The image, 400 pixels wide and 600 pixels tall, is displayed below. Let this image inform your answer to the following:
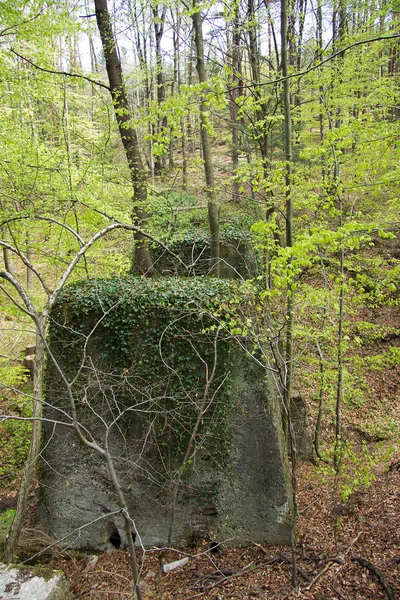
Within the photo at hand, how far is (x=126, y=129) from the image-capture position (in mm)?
7844

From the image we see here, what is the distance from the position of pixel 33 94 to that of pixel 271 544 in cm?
975

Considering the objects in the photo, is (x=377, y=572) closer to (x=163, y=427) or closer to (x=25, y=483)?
(x=163, y=427)

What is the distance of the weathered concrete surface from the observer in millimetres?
3822

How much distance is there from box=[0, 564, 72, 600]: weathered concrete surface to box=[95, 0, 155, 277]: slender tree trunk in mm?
4724

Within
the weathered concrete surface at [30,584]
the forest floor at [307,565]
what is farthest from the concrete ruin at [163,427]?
the weathered concrete surface at [30,584]

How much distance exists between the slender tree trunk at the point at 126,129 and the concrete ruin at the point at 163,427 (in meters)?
1.65

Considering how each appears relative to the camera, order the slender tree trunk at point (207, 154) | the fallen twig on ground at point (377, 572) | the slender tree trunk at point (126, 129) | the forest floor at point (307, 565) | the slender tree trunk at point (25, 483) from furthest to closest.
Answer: the slender tree trunk at point (126, 129)
the slender tree trunk at point (207, 154)
the slender tree trunk at point (25, 483)
the forest floor at point (307, 565)
the fallen twig on ground at point (377, 572)

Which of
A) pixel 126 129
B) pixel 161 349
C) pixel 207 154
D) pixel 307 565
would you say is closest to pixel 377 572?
pixel 307 565

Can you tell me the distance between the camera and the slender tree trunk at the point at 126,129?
7.64 m

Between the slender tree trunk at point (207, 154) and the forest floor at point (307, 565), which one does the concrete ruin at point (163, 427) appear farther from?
the slender tree trunk at point (207, 154)

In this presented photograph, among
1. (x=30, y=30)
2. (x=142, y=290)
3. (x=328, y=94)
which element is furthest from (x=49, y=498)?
(x=328, y=94)

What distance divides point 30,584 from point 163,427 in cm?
258

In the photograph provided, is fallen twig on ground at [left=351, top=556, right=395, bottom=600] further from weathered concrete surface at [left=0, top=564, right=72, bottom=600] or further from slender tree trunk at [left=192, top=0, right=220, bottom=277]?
slender tree trunk at [left=192, top=0, right=220, bottom=277]

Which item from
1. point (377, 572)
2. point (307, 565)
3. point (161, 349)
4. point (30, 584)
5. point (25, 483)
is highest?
point (161, 349)
